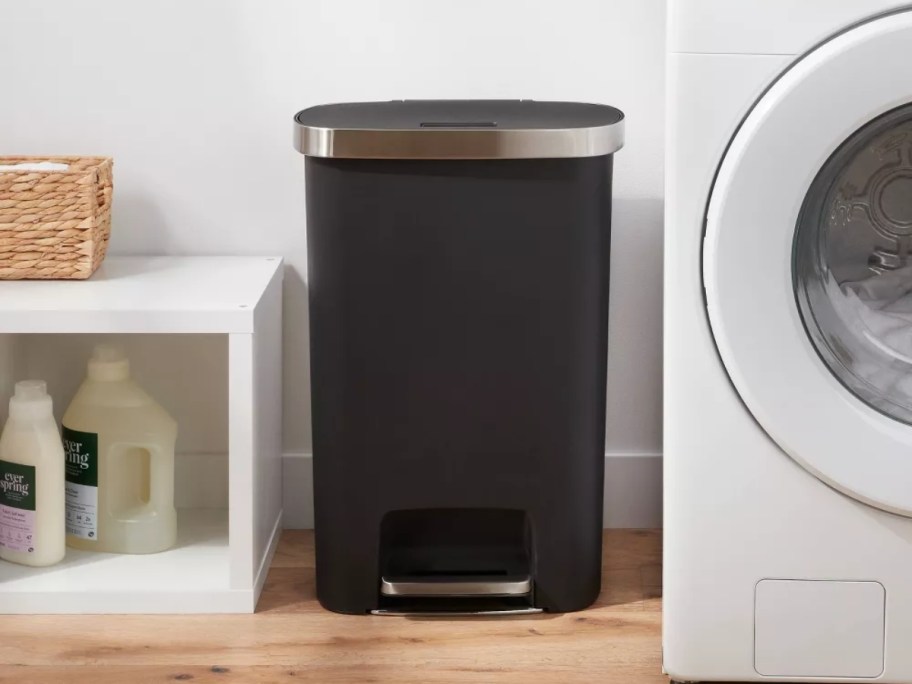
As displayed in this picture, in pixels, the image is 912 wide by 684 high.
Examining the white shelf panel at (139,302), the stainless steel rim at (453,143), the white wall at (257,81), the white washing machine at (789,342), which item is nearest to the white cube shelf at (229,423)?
the white shelf panel at (139,302)

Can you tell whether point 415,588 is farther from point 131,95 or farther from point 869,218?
point 131,95

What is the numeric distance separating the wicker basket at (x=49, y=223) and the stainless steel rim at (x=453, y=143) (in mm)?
370

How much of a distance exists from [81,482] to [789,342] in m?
0.93

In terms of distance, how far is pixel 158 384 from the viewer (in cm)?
175

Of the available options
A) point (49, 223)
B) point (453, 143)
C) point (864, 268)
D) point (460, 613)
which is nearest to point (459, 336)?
point (453, 143)

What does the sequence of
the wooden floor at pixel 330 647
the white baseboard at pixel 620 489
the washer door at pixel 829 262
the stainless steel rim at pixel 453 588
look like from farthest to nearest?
the white baseboard at pixel 620 489, the stainless steel rim at pixel 453 588, the wooden floor at pixel 330 647, the washer door at pixel 829 262

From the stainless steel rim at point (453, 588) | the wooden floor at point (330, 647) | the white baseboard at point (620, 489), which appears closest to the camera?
the wooden floor at point (330, 647)

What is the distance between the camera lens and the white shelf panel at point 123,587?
1.46m

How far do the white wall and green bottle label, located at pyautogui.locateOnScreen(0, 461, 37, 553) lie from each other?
0.38 meters

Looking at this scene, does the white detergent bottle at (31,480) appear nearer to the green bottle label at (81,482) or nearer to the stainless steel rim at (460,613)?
the green bottle label at (81,482)

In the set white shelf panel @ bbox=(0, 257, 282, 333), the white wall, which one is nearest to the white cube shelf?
white shelf panel @ bbox=(0, 257, 282, 333)

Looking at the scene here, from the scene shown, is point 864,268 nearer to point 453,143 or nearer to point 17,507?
point 453,143

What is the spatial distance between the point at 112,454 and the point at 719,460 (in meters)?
0.81

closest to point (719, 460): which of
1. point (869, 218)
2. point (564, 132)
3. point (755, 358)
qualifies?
point (755, 358)
